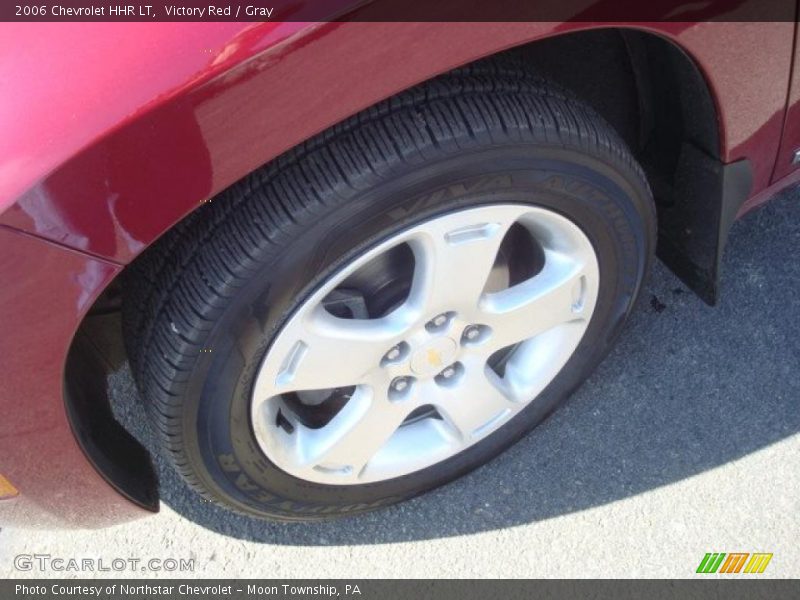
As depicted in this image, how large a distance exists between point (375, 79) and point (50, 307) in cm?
54

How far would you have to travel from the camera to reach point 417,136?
1.31 meters

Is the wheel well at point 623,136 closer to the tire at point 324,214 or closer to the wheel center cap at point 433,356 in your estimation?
the tire at point 324,214

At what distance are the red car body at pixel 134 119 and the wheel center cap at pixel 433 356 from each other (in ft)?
1.85

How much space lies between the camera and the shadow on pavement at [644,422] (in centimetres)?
199

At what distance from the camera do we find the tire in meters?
1.30

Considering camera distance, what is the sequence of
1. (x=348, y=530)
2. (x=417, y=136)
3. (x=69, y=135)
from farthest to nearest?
(x=348, y=530)
(x=417, y=136)
(x=69, y=135)

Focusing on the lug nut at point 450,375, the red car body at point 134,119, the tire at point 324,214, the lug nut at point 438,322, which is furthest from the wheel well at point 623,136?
the lug nut at point 450,375

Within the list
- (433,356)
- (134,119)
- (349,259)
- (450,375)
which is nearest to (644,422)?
(450,375)

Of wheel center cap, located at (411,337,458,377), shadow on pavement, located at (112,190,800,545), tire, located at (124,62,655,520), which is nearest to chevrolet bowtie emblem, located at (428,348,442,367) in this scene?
wheel center cap, located at (411,337,458,377)

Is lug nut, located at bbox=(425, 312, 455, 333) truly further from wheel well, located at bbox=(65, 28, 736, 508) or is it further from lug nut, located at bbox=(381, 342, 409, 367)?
wheel well, located at bbox=(65, 28, 736, 508)

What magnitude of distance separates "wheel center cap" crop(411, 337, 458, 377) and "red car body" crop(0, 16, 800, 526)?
0.56 m

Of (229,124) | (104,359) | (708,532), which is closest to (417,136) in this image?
(229,124)

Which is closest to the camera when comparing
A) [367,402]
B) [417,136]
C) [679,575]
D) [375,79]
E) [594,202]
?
[375,79]

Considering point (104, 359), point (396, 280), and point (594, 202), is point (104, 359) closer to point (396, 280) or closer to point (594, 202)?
point (396, 280)
